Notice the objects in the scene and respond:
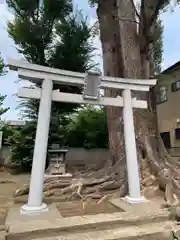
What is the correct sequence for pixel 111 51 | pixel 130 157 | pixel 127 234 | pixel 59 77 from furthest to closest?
pixel 111 51, pixel 130 157, pixel 59 77, pixel 127 234

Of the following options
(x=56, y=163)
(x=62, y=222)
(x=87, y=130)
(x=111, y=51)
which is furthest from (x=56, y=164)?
(x=62, y=222)

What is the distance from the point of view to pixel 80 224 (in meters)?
2.99

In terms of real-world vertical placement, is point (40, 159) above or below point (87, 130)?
below

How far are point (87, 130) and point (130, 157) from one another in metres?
6.83

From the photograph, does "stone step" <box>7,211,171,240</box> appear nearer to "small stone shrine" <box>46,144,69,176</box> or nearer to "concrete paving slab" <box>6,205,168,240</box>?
"concrete paving slab" <box>6,205,168,240</box>

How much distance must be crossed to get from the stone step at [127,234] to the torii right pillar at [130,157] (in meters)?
0.80

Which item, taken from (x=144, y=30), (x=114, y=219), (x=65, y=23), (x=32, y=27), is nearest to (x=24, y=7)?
(x=32, y=27)

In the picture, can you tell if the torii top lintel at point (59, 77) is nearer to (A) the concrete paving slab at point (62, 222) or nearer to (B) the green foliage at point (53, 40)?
(A) the concrete paving slab at point (62, 222)

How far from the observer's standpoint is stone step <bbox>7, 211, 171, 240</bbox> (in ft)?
9.11

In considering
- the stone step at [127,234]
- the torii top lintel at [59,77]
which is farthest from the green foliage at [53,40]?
the stone step at [127,234]

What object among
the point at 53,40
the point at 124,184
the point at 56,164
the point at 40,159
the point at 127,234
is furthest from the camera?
the point at 53,40

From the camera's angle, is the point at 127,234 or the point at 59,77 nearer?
the point at 127,234

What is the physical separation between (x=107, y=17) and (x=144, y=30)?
79.8 inches

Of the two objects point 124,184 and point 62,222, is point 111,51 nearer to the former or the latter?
point 124,184
